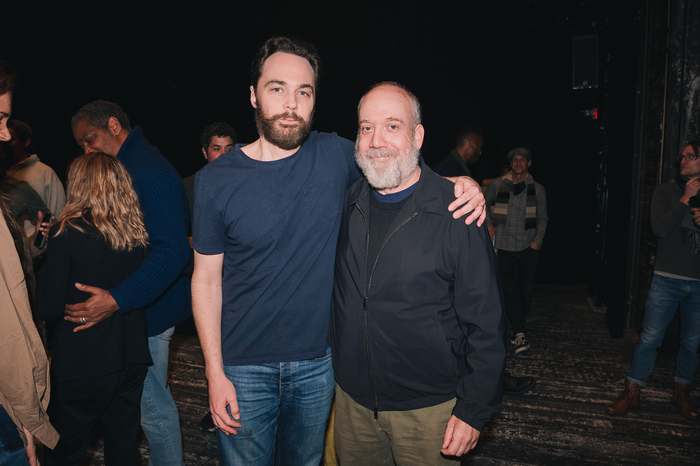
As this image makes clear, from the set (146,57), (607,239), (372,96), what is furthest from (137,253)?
(607,239)

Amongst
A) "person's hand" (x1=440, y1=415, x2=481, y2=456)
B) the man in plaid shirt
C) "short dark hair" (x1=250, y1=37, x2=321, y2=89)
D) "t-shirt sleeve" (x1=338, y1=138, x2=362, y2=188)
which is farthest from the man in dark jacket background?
the man in plaid shirt

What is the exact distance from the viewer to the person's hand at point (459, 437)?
1188mm

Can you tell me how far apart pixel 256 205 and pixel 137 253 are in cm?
71

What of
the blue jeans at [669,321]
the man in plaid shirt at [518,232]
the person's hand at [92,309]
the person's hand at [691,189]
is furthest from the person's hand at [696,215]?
the person's hand at [92,309]

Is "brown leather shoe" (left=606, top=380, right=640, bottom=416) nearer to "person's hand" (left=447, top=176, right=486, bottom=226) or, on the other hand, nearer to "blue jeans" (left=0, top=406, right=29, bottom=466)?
"person's hand" (left=447, top=176, right=486, bottom=226)

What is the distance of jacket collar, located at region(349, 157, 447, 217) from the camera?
128cm

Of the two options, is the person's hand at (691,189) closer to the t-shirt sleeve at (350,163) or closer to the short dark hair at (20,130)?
the t-shirt sleeve at (350,163)

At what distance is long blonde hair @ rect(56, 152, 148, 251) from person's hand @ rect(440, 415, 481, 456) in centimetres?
136

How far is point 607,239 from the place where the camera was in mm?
5055

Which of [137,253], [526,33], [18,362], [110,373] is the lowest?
[110,373]

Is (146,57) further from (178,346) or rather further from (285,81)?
(285,81)

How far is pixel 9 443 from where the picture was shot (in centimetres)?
100

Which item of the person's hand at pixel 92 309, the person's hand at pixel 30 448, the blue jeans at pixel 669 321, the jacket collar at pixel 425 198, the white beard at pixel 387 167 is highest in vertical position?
the white beard at pixel 387 167

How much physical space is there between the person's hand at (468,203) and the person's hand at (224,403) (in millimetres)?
881
